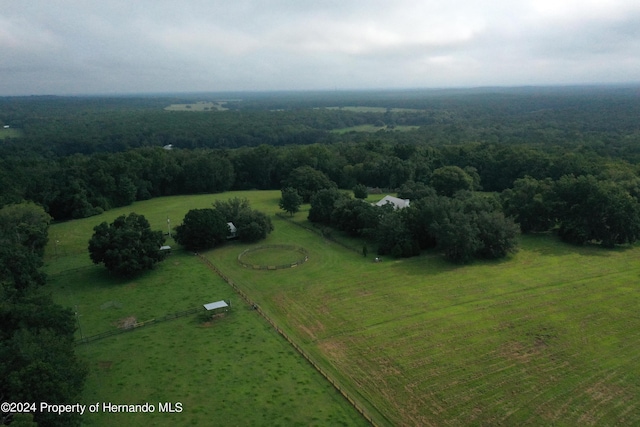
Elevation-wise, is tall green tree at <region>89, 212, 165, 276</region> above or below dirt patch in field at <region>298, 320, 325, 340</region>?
above

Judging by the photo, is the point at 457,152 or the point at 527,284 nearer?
the point at 527,284

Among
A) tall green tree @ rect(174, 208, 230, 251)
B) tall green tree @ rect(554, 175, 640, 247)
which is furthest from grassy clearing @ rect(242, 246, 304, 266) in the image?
tall green tree @ rect(554, 175, 640, 247)

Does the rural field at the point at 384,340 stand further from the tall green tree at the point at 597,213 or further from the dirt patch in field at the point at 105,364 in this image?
the tall green tree at the point at 597,213

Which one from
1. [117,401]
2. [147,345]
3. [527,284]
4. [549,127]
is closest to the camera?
[117,401]

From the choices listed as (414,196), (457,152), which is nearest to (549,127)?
(457,152)

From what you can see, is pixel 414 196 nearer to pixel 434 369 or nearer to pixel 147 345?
pixel 434 369

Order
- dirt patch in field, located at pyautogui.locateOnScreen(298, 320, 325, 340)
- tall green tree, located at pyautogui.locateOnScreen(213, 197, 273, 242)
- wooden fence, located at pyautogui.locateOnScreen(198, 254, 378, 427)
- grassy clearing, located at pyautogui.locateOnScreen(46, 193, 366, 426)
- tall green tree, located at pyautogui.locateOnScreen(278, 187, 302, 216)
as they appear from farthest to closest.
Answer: tall green tree, located at pyautogui.locateOnScreen(278, 187, 302, 216) < tall green tree, located at pyautogui.locateOnScreen(213, 197, 273, 242) < dirt patch in field, located at pyautogui.locateOnScreen(298, 320, 325, 340) < wooden fence, located at pyautogui.locateOnScreen(198, 254, 378, 427) < grassy clearing, located at pyautogui.locateOnScreen(46, 193, 366, 426)

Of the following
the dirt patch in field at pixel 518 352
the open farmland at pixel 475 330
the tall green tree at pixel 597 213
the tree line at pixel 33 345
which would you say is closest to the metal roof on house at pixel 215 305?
the open farmland at pixel 475 330

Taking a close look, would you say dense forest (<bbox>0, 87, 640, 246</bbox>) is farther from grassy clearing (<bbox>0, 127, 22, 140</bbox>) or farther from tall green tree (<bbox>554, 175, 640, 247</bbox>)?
grassy clearing (<bbox>0, 127, 22, 140</bbox>)
